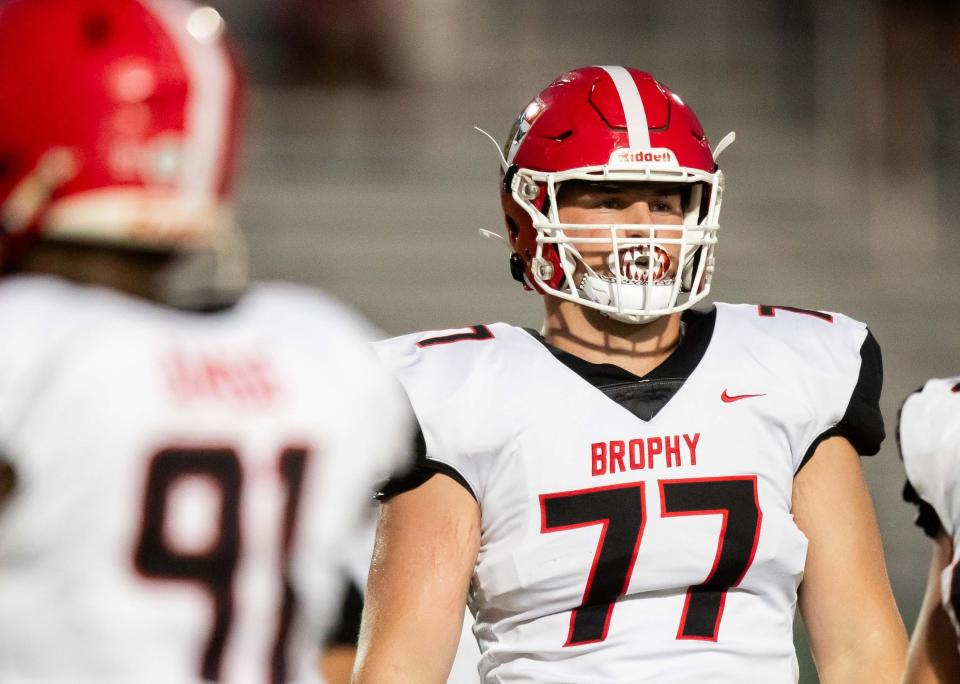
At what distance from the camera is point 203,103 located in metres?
1.37

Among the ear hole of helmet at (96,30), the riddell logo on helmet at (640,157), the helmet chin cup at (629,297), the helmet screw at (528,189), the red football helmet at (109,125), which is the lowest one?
the helmet chin cup at (629,297)

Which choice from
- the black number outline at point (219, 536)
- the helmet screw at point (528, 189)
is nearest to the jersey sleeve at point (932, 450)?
the helmet screw at point (528, 189)

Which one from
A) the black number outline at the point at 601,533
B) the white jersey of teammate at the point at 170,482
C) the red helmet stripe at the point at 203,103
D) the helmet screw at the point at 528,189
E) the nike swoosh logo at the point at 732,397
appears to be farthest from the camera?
the helmet screw at the point at 528,189

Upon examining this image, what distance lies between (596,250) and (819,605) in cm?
60

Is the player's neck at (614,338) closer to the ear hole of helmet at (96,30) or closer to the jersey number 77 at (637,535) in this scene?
the jersey number 77 at (637,535)

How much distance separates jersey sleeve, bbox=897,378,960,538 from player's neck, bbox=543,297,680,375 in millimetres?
436

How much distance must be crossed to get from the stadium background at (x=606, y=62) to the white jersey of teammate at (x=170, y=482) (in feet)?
17.6

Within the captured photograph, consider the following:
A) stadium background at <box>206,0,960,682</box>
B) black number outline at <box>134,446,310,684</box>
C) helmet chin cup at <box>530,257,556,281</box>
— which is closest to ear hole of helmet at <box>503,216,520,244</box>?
helmet chin cup at <box>530,257,556,281</box>

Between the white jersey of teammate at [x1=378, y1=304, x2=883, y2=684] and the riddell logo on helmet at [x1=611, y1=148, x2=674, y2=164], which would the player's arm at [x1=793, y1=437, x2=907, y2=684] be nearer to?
the white jersey of teammate at [x1=378, y1=304, x2=883, y2=684]

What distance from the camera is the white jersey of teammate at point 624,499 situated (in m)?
2.00

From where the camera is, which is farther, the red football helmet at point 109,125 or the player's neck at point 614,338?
the player's neck at point 614,338

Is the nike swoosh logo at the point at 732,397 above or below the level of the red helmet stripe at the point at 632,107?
below

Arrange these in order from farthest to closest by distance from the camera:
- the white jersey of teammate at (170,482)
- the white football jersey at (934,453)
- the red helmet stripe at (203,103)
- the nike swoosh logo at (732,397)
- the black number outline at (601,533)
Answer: the nike swoosh logo at (732,397)
the black number outline at (601,533)
the white football jersey at (934,453)
the red helmet stripe at (203,103)
the white jersey of teammate at (170,482)

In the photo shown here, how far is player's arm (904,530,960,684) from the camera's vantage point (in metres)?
1.78
